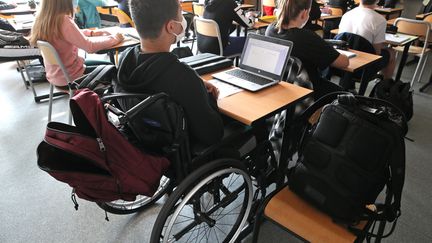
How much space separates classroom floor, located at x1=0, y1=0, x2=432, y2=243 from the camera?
1.54 metres

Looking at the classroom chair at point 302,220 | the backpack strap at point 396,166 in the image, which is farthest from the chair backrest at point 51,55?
the backpack strap at point 396,166

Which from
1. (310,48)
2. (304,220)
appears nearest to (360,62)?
(310,48)

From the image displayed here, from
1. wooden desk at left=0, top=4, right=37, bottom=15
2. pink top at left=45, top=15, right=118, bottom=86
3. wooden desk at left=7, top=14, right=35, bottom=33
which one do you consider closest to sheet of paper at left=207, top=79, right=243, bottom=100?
pink top at left=45, top=15, right=118, bottom=86

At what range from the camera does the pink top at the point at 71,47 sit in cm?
196

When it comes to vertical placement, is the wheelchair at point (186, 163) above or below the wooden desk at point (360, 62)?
below

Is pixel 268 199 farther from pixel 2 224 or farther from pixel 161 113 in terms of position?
pixel 2 224

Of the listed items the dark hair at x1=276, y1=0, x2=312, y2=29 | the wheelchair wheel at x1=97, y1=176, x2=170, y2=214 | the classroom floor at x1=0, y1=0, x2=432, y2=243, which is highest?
the dark hair at x1=276, y1=0, x2=312, y2=29

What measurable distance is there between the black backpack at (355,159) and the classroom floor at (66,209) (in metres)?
0.59

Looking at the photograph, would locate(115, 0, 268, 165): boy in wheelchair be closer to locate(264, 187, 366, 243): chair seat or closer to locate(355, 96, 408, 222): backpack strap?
locate(264, 187, 366, 243): chair seat

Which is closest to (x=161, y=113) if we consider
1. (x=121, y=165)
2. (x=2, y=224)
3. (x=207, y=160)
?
(x=121, y=165)

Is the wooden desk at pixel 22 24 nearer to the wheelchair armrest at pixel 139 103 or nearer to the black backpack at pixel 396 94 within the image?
the wheelchair armrest at pixel 139 103

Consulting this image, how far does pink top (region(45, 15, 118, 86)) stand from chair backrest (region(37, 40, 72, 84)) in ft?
0.23

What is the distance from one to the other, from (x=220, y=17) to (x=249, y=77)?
64.5 inches

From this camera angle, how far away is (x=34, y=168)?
2.04 m
